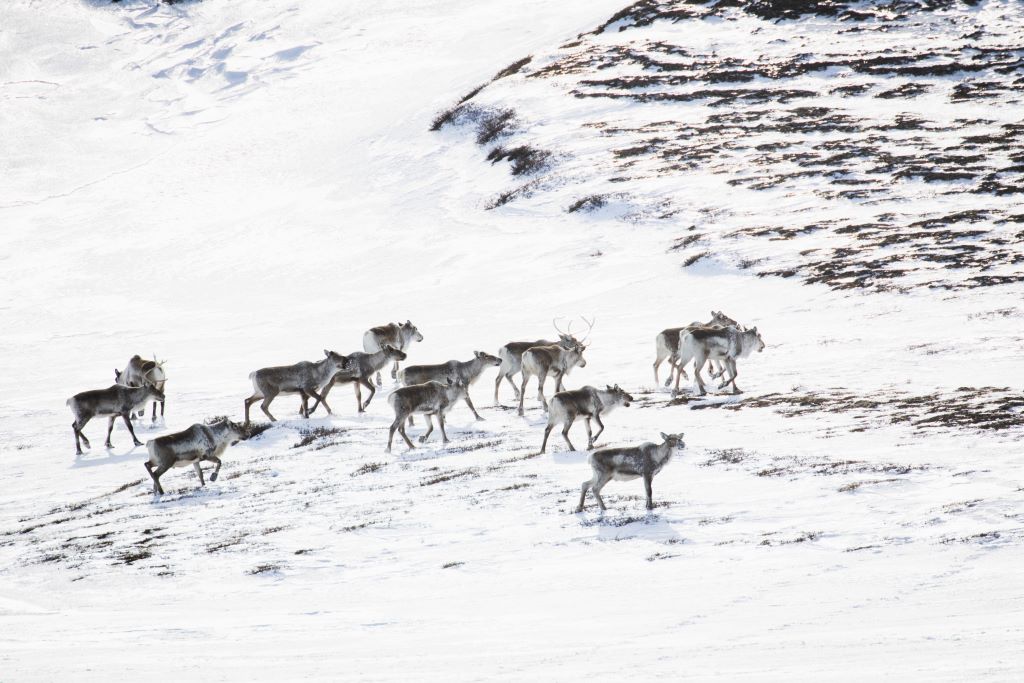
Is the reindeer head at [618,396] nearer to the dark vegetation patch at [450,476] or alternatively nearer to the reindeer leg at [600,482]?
the dark vegetation patch at [450,476]

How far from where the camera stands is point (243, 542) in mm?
14180

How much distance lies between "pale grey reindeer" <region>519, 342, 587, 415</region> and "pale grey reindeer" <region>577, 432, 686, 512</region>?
25.3 ft

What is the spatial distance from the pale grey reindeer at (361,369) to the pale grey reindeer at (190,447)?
4077mm

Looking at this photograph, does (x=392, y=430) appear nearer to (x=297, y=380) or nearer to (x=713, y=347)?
(x=297, y=380)

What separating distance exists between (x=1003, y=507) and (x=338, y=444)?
1217 cm

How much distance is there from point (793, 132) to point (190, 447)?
5204 cm

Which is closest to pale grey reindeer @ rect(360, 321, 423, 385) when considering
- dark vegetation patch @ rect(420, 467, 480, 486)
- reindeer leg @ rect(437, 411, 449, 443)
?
reindeer leg @ rect(437, 411, 449, 443)

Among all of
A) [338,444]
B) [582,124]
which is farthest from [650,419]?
[582,124]

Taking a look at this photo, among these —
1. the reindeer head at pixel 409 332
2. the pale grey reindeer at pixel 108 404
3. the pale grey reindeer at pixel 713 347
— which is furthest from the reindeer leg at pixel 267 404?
the pale grey reindeer at pixel 713 347

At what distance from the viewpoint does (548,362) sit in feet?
73.1

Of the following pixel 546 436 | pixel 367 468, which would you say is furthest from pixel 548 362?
pixel 367 468

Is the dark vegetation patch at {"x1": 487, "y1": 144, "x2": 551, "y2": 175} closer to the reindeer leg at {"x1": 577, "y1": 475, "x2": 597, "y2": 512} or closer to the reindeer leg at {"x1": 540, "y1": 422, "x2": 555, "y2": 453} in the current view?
the reindeer leg at {"x1": 540, "y1": 422, "x2": 555, "y2": 453}

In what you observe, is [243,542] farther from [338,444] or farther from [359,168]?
[359,168]

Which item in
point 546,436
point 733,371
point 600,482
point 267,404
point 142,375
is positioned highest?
point 142,375
